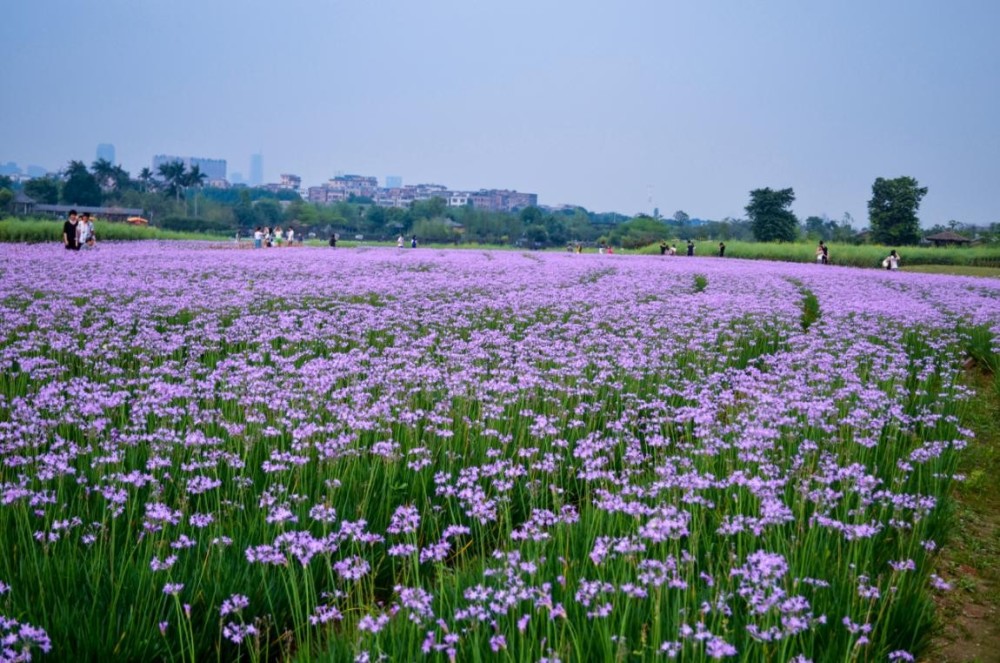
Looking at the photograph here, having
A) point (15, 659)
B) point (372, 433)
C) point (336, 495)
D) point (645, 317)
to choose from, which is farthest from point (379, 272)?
point (15, 659)

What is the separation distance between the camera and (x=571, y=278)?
22969 millimetres

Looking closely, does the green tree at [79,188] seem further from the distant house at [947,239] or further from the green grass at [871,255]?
the distant house at [947,239]

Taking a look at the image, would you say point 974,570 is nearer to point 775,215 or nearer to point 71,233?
point 71,233

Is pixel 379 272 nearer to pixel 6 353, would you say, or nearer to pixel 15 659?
pixel 6 353

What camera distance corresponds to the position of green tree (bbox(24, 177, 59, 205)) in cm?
10406

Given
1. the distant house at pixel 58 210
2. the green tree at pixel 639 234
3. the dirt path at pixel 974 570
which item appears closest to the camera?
the dirt path at pixel 974 570

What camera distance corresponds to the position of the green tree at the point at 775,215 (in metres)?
91.1

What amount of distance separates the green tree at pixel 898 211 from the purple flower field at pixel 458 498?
76.4 m

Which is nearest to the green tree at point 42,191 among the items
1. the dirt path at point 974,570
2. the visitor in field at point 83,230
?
the visitor in field at point 83,230

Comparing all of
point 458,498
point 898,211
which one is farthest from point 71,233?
point 898,211

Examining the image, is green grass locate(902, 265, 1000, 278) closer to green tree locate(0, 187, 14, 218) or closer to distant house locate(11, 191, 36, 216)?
green tree locate(0, 187, 14, 218)

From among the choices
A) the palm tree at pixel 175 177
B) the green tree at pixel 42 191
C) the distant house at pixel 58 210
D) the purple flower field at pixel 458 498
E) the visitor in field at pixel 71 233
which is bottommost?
the purple flower field at pixel 458 498

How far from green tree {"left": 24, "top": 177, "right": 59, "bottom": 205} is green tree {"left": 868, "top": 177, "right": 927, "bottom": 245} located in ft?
343

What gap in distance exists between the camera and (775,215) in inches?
3620
